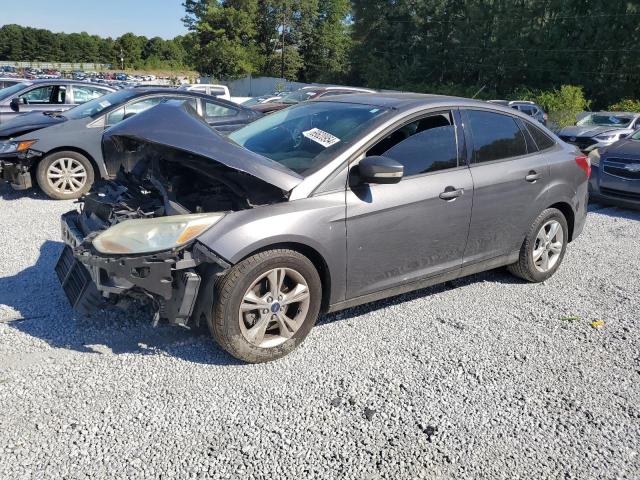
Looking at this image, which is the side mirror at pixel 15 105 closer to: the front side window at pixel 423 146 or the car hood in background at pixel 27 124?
the car hood in background at pixel 27 124

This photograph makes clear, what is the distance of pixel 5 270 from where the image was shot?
4664 millimetres

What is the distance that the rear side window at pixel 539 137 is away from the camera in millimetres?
4730

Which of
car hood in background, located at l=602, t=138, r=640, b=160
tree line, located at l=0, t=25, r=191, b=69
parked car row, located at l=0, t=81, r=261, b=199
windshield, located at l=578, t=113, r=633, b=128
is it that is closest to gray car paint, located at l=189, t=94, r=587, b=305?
parked car row, located at l=0, t=81, r=261, b=199

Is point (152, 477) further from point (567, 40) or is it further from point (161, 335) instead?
point (567, 40)

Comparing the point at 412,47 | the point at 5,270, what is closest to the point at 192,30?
the point at 412,47

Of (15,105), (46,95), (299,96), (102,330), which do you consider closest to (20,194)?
(15,105)

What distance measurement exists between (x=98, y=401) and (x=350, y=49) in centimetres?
6180

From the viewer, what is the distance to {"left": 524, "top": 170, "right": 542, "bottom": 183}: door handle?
446 centimetres

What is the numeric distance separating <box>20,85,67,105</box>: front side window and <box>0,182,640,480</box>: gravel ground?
6812 millimetres

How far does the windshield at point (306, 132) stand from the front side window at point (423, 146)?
0.21 m

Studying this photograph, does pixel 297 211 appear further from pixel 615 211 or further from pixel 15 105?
pixel 15 105

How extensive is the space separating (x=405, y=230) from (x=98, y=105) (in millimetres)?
6023

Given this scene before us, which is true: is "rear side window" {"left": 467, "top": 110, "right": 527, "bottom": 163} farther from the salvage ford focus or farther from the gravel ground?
the gravel ground

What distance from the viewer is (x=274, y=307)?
327 cm
